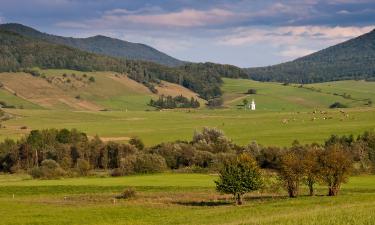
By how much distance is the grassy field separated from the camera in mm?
42188

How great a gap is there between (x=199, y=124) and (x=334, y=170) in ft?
313

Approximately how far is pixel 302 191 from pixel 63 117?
119610 mm

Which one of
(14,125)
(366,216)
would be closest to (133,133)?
(14,125)

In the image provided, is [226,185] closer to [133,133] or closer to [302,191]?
[302,191]

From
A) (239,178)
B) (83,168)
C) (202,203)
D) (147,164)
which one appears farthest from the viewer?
(83,168)

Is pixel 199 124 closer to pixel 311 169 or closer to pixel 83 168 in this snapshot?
pixel 83 168

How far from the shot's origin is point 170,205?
60344 mm

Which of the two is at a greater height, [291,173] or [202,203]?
[291,173]

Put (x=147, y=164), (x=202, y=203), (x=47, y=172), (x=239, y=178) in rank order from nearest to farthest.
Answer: (x=202, y=203)
(x=239, y=178)
(x=47, y=172)
(x=147, y=164)

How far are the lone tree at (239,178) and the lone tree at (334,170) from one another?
6.51 m

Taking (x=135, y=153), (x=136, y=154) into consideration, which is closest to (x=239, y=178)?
(x=136, y=154)

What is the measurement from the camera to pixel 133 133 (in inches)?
5684

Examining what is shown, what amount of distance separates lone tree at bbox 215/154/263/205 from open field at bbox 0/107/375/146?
178ft

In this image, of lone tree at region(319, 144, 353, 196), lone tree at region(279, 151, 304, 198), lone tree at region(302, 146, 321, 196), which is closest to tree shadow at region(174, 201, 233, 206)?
lone tree at region(279, 151, 304, 198)
